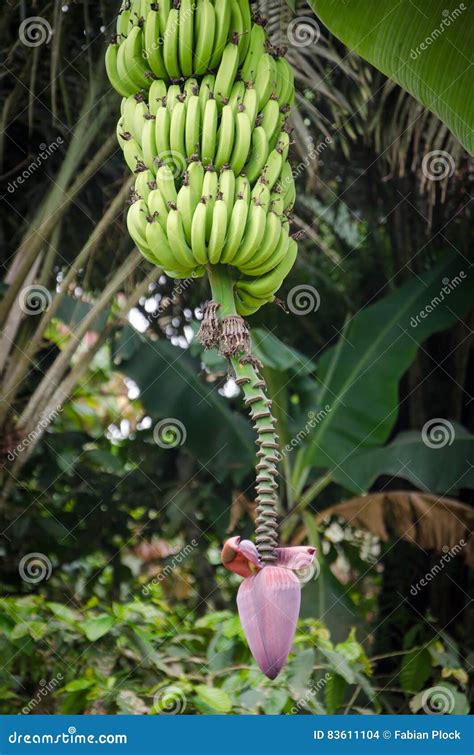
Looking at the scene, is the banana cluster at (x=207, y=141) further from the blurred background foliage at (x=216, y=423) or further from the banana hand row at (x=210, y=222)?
the blurred background foliage at (x=216, y=423)

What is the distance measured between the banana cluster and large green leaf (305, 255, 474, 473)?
85.0 inches

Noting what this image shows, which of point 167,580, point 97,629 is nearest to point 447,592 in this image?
point 167,580

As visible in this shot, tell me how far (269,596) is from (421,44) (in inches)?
39.4

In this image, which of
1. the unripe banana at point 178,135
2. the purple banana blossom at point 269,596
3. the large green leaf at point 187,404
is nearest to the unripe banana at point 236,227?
the unripe banana at point 178,135

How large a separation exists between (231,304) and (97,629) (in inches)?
56.4

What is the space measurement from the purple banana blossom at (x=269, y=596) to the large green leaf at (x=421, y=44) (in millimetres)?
862

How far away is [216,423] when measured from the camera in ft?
11.8

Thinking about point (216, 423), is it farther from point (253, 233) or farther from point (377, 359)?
point (253, 233)

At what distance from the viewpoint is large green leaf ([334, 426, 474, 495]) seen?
10.4 feet

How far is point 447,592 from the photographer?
4203mm

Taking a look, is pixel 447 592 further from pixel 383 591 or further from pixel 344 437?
pixel 344 437

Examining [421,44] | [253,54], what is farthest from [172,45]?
[421,44]

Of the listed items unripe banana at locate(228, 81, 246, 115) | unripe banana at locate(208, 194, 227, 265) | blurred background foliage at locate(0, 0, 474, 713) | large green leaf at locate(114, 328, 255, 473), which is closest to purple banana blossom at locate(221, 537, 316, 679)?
unripe banana at locate(208, 194, 227, 265)

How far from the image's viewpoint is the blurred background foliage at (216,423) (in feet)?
8.95
